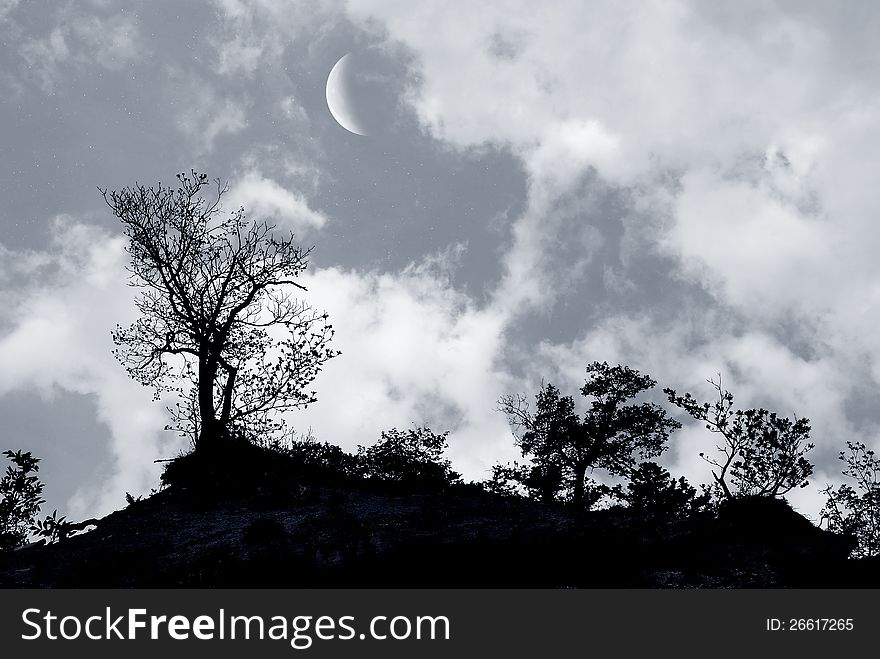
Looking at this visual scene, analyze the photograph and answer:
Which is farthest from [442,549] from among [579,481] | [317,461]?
[579,481]

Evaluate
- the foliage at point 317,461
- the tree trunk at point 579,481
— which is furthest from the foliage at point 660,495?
the foliage at point 317,461

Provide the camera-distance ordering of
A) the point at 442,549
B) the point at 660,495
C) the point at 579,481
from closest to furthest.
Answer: the point at 442,549 → the point at 660,495 → the point at 579,481

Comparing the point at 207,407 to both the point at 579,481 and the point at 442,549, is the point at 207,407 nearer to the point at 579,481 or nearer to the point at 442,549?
the point at 442,549

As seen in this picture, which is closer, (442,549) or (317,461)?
(442,549)

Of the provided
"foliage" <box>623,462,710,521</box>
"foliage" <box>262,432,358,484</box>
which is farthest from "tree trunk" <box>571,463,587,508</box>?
"foliage" <box>262,432,358,484</box>

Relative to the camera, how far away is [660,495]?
21125 millimetres

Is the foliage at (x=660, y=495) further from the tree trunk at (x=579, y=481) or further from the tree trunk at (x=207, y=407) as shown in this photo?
the tree trunk at (x=207, y=407)

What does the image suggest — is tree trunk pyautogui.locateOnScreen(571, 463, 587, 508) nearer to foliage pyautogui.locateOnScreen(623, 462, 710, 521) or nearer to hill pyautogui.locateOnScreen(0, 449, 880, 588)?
foliage pyautogui.locateOnScreen(623, 462, 710, 521)

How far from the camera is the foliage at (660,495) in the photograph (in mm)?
19281

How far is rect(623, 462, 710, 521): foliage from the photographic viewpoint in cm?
1928

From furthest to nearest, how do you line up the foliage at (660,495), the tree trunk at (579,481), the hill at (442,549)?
1. the tree trunk at (579,481)
2. the foliage at (660,495)
3. the hill at (442,549)
